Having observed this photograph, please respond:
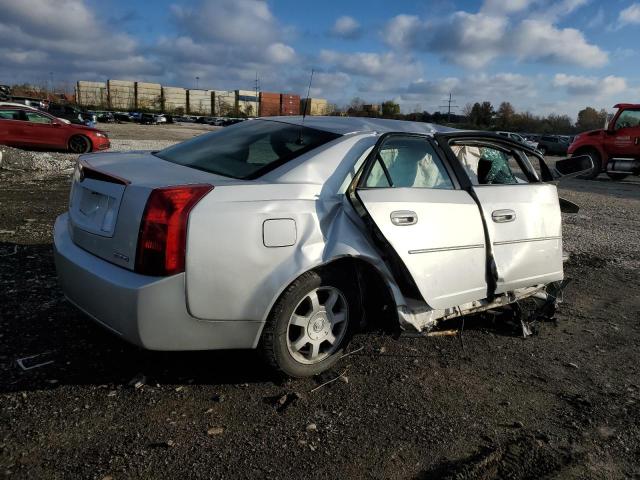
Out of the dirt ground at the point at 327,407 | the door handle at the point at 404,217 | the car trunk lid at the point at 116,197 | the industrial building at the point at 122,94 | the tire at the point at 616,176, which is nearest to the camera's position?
the dirt ground at the point at 327,407

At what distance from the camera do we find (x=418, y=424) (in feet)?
9.29

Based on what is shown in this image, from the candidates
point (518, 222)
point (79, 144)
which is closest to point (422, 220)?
point (518, 222)

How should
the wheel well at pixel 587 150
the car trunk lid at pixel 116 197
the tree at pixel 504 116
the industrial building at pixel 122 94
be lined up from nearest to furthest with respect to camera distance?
the car trunk lid at pixel 116 197, the wheel well at pixel 587 150, the tree at pixel 504 116, the industrial building at pixel 122 94

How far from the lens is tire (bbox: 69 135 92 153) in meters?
17.1

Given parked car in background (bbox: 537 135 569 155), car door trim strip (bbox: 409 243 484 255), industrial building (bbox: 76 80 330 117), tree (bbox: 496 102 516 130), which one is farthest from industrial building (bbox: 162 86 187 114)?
car door trim strip (bbox: 409 243 484 255)

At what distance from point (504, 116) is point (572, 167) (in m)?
82.1

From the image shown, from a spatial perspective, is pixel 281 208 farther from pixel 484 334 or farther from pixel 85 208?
pixel 484 334

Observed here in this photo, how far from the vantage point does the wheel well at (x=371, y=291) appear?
320 cm

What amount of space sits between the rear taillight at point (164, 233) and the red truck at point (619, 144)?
710 inches

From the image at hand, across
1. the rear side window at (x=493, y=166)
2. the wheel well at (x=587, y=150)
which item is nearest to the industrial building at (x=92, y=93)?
the wheel well at (x=587, y=150)

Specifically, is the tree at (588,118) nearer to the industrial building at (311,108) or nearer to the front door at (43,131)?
the industrial building at (311,108)

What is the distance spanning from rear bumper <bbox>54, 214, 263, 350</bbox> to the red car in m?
15.9

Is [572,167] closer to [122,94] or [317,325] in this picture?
[317,325]

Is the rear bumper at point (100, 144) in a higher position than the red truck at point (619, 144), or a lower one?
lower
